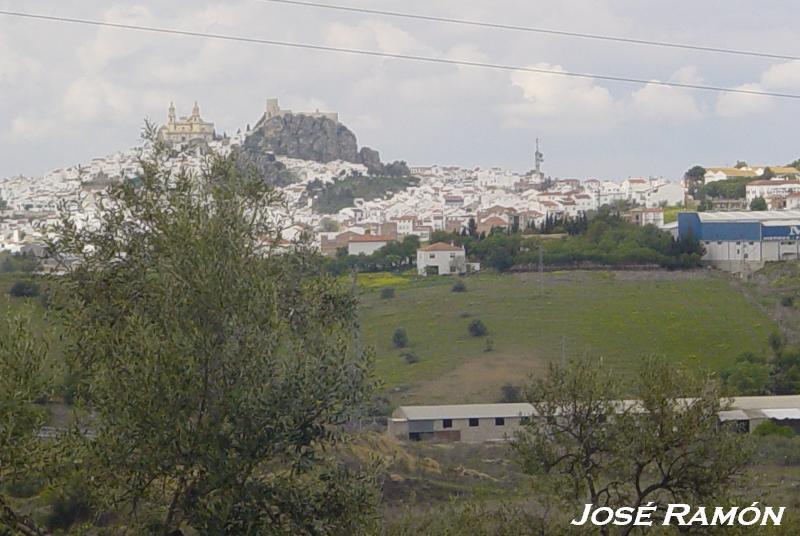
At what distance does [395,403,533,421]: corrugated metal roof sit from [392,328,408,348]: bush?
24.7 feet

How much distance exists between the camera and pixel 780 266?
41969mm

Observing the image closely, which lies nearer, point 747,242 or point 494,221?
point 747,242

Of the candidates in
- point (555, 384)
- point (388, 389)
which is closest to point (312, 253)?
point (555, 384)

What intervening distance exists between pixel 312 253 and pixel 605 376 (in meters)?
3.54

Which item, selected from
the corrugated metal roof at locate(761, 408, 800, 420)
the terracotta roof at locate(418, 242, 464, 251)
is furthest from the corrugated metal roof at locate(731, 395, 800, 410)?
the terracotta roof at locate(418, 242, 464, 251)

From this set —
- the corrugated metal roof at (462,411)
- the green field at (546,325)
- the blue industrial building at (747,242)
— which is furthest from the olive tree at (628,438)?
the blue industrial building at (747,242)

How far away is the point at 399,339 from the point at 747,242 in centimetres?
1738

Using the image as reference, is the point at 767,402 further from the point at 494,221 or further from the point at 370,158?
the point at 370,158

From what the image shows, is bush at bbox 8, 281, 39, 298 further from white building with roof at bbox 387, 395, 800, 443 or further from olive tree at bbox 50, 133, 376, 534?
olive tree at bbox 50, 133, 376, 534

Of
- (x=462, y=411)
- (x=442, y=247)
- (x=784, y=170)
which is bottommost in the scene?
(x=462, y=411)

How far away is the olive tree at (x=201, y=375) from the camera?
233 inches

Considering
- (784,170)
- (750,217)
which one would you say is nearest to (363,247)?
(750,217)

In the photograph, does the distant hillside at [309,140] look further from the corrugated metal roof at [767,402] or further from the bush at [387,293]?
the corrugated metal roof at [767,402]

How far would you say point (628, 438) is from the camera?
346 inches
